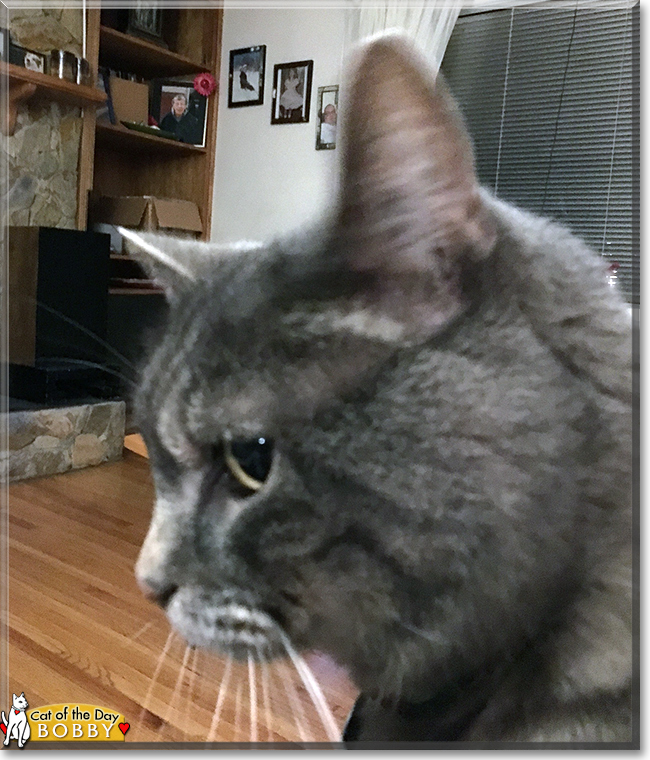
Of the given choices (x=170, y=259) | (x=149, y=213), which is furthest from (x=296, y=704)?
(x=149, y=213)

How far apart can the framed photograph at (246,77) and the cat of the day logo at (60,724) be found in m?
0.61

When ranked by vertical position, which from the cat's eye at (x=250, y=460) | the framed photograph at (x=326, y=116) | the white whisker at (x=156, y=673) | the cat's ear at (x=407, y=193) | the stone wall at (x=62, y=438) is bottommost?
the white whisker at (x=156, y=673)

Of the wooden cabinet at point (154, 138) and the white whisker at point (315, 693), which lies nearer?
the white whisker at point (315, 693)

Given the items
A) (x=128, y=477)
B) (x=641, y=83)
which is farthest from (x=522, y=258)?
(x=128, y=477)

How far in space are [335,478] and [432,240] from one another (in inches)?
6.4

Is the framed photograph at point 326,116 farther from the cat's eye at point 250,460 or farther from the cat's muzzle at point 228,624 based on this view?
the cat's muzzle at point 228,624

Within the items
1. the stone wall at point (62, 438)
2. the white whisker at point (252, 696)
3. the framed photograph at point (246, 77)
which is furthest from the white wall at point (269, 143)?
the white whisker at point (252, 696)

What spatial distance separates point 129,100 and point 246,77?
158 mm

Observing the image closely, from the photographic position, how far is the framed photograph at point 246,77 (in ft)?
2.10

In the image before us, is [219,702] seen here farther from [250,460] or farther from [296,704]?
[250,460]

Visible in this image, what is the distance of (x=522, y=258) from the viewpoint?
1.35ft

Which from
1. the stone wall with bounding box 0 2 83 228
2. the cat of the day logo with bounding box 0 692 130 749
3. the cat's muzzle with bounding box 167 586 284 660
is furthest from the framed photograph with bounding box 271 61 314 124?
the cat of the day logo with bounding box 0 692 130 749

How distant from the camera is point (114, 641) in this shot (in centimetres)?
70

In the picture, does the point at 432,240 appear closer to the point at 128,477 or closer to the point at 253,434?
the point at 253,434
